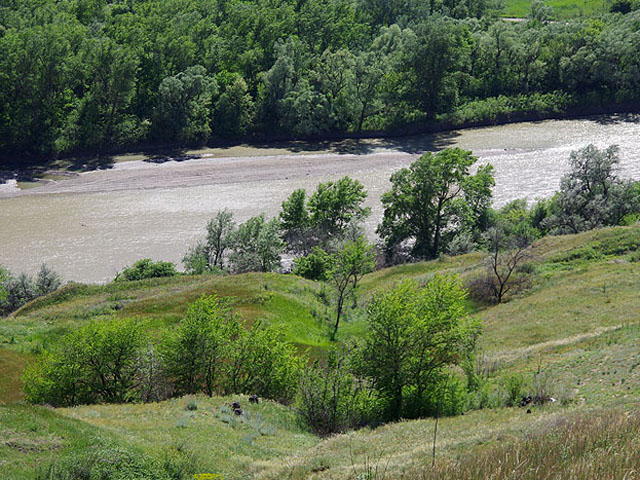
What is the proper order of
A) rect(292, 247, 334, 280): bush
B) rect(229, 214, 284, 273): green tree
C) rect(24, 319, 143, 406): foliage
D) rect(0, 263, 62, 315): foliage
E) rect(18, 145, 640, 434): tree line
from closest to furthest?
rect(18, 145, 640, 434): tree line < rect(24, 319, 143, 406): foliage < rect(0, 263, 62, 315): foliage < rect(292, 247, 334, 280): bush < rect(229, 214, 284, 273): green tree

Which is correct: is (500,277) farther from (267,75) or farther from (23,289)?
(267,75)

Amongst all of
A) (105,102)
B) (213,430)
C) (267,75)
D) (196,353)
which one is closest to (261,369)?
(196,353)

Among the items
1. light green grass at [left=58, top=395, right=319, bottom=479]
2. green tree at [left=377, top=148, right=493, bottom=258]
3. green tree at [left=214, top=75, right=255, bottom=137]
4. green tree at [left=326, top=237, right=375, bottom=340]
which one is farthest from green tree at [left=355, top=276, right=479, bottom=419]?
green tree at [left=214, top=75, right=255, bottom=137]

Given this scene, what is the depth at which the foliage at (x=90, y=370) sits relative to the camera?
31.9 metres

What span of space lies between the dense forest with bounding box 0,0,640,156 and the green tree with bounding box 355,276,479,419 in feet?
247

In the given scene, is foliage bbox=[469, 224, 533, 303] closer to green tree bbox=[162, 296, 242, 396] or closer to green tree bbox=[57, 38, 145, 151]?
green tree bbox=[162, 296, 242, 396]

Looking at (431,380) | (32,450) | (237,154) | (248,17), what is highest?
(248,17)

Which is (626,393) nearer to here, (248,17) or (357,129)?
(357,129)

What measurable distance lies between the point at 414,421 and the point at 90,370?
633 inches

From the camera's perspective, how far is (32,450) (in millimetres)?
20156

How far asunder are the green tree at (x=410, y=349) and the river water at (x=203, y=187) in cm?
4256

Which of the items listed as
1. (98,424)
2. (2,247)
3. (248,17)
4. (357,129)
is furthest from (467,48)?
(98,424)

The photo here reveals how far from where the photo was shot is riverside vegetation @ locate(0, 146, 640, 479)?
19656 mm

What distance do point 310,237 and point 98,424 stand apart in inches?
1858
